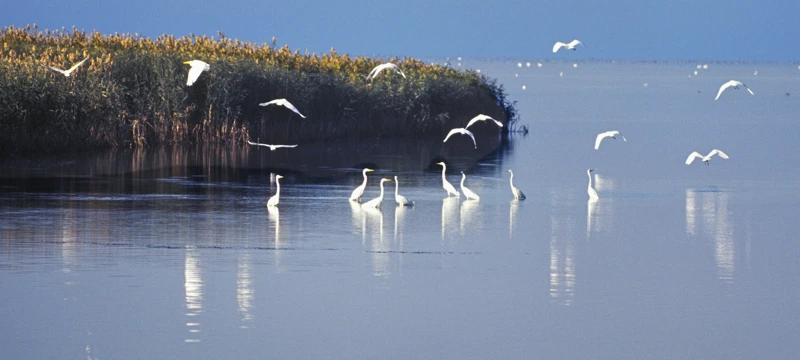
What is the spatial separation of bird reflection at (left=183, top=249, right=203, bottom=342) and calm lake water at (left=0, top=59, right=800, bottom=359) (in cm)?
3

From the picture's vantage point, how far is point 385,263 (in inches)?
536

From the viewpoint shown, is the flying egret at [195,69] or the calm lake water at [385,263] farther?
the flying egret at [195,69]

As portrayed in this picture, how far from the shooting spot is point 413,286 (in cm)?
1231

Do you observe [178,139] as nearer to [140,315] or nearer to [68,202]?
[68,202]

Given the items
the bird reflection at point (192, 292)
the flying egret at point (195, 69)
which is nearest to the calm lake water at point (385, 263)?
the bird reflection at point (192, 292)

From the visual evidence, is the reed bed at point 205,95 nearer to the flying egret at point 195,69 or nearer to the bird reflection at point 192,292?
the flying egret at point 195,69

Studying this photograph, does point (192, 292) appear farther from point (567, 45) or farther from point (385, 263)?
point (567, 45)

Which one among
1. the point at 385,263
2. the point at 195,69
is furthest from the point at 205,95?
the point at 385,263

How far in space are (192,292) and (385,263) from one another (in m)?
2.47

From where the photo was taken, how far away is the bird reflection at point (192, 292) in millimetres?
10484

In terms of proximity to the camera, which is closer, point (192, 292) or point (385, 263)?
point (192, 292)

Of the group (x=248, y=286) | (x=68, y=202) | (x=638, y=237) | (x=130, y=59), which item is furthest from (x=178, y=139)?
(x=248, y=286)

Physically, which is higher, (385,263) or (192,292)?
(385,263)

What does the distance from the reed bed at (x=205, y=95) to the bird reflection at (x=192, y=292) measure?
11742 millimetres
